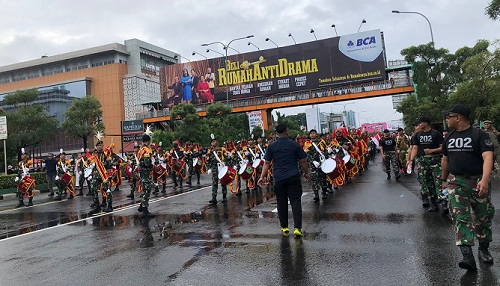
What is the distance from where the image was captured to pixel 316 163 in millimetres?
10453

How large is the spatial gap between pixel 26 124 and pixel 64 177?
27924 mm

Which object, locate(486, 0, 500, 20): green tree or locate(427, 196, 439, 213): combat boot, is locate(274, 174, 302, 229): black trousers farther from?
locate(486, 0, 500, 20): green tree

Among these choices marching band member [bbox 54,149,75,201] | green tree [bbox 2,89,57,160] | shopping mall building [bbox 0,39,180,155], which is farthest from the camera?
shopping mall building [bbox 0,39,180,155]

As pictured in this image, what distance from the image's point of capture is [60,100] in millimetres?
70938

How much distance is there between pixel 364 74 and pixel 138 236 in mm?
40338

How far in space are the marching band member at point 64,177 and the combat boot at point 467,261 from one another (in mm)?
14730

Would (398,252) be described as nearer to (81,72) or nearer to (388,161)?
(388,161)

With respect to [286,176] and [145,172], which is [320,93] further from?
[286,176]

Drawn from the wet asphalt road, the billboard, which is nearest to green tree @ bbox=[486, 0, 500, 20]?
the wet asphalt road

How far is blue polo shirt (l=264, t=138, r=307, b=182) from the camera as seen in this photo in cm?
657

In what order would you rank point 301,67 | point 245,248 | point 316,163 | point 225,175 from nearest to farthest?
point 245,248
point 316,163
point 225,175
point 301,67

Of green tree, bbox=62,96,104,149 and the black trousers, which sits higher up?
green tree, bbox=62,96,104,149

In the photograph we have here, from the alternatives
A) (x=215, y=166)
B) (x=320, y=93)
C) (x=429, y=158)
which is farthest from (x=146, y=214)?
(x=320, y=93)

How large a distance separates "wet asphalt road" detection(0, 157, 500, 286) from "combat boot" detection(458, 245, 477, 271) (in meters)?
0.07
